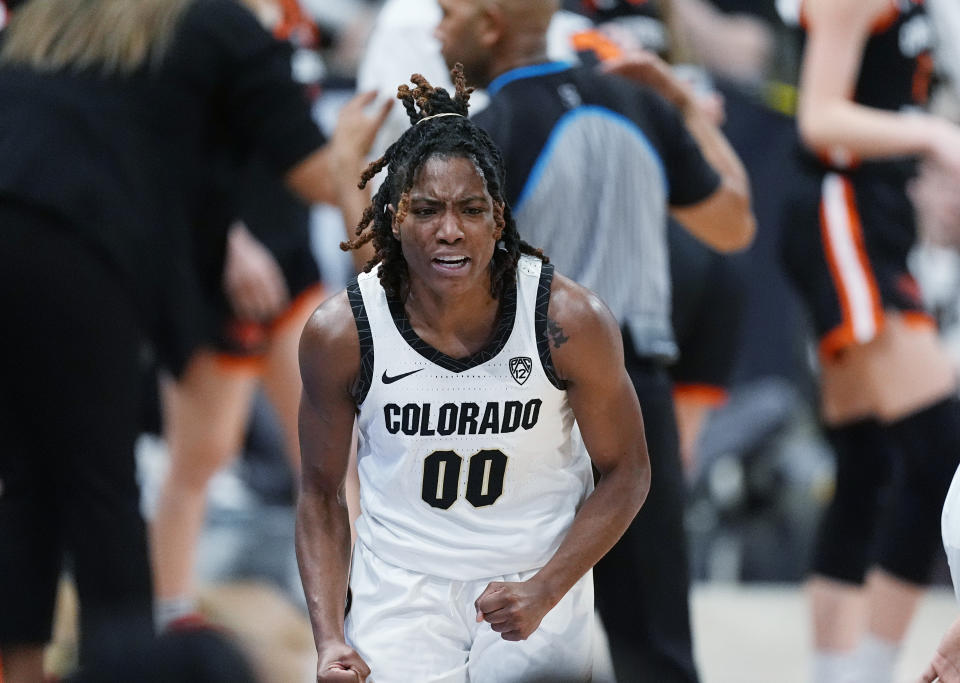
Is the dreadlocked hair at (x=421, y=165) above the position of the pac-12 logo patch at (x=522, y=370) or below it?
above

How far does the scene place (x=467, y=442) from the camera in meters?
2.31

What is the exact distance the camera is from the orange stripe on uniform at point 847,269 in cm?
369

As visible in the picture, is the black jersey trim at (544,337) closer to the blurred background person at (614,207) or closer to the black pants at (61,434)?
the blurred background person at (614,207)

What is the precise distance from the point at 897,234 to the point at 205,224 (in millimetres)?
1800

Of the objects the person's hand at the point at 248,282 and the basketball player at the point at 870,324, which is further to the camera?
the person's hand at the point at 248,282

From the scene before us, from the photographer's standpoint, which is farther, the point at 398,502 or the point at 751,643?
the point at 751,643

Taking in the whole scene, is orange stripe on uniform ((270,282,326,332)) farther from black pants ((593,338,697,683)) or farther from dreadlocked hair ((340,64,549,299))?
dreadlocked hair ((340,64,549,299))

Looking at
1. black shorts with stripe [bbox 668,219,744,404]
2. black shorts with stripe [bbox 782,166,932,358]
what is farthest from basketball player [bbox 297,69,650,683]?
black shorts with stripe [bbox 782,166,932,358]

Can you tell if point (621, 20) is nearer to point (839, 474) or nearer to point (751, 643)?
point (839, 474)

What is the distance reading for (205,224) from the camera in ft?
11.8

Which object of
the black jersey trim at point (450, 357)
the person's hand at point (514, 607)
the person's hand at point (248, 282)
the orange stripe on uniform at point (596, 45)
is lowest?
the person's hand at point (514, 607)

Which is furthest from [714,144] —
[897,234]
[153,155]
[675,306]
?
[153,155]

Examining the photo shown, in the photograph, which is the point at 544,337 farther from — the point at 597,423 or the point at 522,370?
the point at 597,423

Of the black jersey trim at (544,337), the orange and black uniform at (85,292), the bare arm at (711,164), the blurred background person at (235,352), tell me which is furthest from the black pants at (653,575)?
the blurred background person at (235,352)
